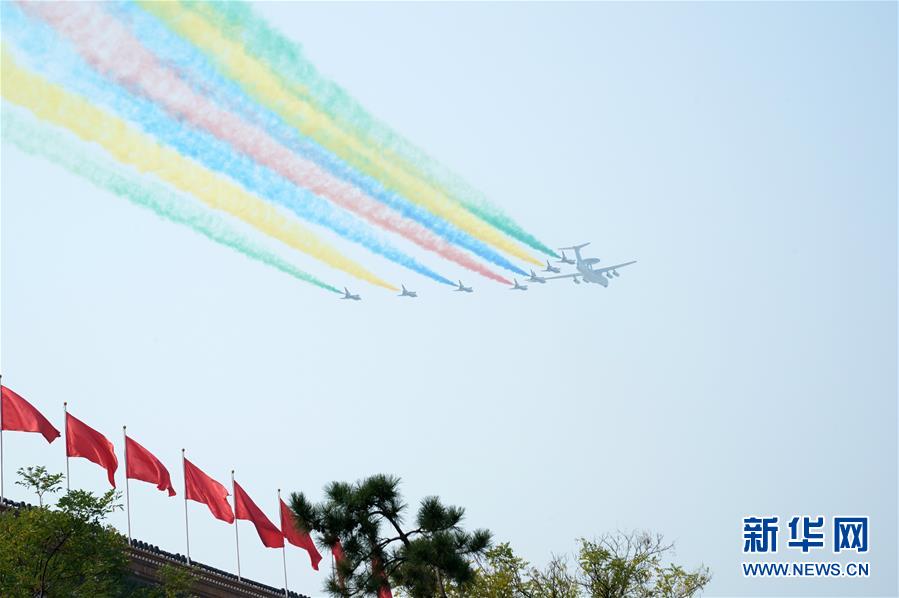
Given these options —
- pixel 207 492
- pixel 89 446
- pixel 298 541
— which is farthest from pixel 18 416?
pixel 298 541

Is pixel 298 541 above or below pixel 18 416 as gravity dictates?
below

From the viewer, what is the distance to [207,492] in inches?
2830

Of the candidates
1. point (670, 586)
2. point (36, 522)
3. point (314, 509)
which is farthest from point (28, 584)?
point (670, 586)

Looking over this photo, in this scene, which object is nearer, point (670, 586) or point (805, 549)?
point (670, 586)

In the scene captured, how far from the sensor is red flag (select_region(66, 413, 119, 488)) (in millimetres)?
A: 63969

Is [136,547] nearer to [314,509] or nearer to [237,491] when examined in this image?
[237,491]

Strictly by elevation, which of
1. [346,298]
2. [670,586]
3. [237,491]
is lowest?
[670,586]

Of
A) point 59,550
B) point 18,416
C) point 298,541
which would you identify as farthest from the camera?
point 298,541

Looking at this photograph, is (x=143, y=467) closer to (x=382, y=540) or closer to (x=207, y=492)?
(x=207, y=492)

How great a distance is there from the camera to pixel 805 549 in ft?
202

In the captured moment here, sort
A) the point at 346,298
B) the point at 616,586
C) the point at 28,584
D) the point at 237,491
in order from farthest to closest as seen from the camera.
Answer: the point at 346,298 < the point at 237,491 < the point at 616,586 < the point at 28,584

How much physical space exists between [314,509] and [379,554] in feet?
8.14

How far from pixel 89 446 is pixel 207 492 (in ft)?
28.7

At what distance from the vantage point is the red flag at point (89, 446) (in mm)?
63969
